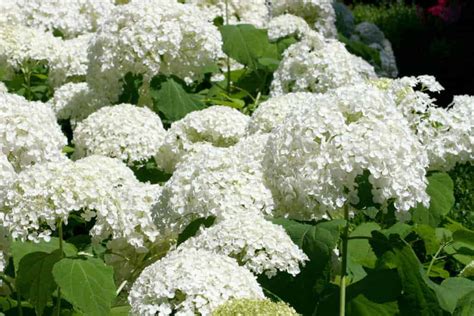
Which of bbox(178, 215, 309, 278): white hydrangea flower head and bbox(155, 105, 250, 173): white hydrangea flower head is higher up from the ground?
bbox(178, 215, 309, 278): white hydrangea flower head

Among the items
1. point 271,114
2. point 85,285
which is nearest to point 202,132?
point 271,114

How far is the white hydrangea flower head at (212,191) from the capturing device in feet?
13.2

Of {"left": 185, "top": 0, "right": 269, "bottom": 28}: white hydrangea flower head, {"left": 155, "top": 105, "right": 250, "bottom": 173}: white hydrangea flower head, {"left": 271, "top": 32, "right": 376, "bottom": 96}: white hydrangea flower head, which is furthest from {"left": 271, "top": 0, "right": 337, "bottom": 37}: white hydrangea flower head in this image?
{"left": 155, "top": 105, "right": 250, "bottom": 173}: white hydrangea flower head

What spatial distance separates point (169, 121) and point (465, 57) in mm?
7389

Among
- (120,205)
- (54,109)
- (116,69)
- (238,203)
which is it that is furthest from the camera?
(54,109)

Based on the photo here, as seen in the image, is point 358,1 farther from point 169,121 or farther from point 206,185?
point 206,185

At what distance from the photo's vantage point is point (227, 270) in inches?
125

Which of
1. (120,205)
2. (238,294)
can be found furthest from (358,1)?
(238,294)

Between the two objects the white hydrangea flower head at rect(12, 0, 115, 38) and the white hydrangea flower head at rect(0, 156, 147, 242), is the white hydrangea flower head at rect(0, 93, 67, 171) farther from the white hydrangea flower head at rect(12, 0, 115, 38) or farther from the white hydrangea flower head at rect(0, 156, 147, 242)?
the white hydrangea flower head at rect(12, 0, 115, 38)

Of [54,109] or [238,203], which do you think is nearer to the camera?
[238,203]


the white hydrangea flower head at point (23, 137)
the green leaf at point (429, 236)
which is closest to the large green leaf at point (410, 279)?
the green leaf at point (429, 236)

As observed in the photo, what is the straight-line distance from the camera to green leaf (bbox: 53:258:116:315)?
3.73 meters

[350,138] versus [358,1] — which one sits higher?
[350,138]

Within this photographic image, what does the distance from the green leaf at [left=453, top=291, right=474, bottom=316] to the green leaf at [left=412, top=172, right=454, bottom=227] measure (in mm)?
679
